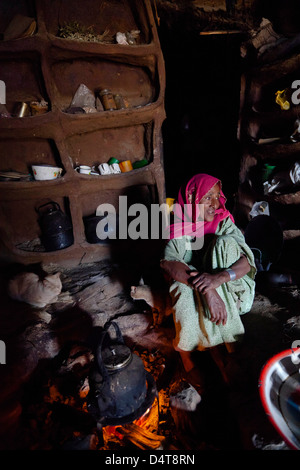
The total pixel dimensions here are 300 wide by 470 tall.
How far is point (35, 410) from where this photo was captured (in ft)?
6.68

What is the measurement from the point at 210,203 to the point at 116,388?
1609 mm

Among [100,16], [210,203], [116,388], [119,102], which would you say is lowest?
[116,388]

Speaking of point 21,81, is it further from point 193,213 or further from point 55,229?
point 193,213

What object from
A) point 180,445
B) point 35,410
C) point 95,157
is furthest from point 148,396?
point 95,157

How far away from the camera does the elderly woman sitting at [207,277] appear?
1953 mm

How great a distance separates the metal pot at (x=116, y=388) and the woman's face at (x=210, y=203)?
1244mm

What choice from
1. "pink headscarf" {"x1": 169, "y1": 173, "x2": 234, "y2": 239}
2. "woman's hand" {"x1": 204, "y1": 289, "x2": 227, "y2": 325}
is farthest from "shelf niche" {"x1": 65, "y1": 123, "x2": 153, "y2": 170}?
"woman's hand" {"x1": 204, "y1": 289, "x2": 227, "y2": 325}

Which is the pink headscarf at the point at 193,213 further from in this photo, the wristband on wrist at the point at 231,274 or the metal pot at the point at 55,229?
the metal pot at the point at 55,229

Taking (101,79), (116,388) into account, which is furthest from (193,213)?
(101,79)

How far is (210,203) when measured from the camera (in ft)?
7.13

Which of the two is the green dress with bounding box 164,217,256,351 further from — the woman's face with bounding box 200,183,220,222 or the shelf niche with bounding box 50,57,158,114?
the shelf niche with bounding box 50,57,158,114

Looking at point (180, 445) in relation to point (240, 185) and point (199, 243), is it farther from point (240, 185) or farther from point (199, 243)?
point (240, 185)

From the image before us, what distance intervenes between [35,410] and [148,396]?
103 cm

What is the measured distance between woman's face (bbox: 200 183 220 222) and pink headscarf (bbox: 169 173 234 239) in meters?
0.04
